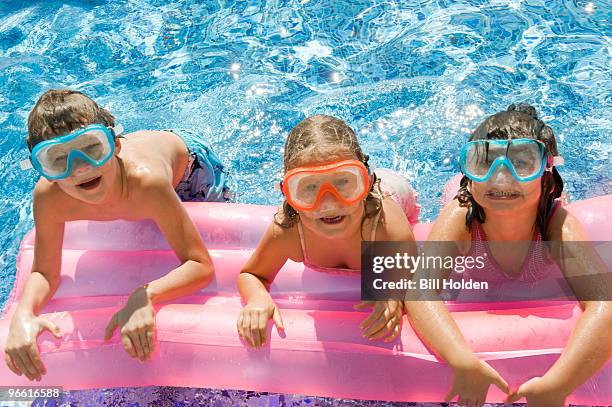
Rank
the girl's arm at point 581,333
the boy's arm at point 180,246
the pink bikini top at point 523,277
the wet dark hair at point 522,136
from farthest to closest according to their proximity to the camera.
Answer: the boy's arm at point 180,246 < the pink bikini top at point 523,277 < the wet dark hair at point 522,136 < the girl's arm at point 581,333

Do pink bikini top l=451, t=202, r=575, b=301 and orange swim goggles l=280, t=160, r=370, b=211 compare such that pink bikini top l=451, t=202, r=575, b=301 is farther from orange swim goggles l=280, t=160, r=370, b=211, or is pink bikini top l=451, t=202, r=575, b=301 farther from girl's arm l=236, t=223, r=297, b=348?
girl's arm l=236, t=223, r=297, b=348

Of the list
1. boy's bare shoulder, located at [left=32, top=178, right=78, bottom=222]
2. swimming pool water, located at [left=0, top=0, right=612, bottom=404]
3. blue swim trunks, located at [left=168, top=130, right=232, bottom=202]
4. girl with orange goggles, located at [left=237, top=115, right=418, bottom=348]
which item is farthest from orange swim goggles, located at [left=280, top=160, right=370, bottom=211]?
swimming pool water, located at [left=0, top=0, right=612, bottom=404]

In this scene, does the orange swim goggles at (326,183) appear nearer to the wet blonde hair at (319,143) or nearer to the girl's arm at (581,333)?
the wet blonde hair at (319,143)

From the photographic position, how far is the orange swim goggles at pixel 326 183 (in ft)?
7.23

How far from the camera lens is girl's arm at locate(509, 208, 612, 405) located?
217 centimetres

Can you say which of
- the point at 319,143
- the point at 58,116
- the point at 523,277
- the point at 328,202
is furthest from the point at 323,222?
the point at 58,116

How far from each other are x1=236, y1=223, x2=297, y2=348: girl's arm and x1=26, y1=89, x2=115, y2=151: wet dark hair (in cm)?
83

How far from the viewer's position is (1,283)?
12.8 ft

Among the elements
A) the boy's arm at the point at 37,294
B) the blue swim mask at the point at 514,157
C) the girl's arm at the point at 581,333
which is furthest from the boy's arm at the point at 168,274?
the girl's arm at the point at 581,333

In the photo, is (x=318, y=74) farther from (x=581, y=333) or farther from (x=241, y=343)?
(x=581, y=333)

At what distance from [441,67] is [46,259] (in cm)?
308

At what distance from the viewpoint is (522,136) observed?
2266 millimetres

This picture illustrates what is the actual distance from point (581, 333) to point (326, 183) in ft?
3.31

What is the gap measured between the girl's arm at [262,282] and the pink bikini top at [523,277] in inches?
28.2
